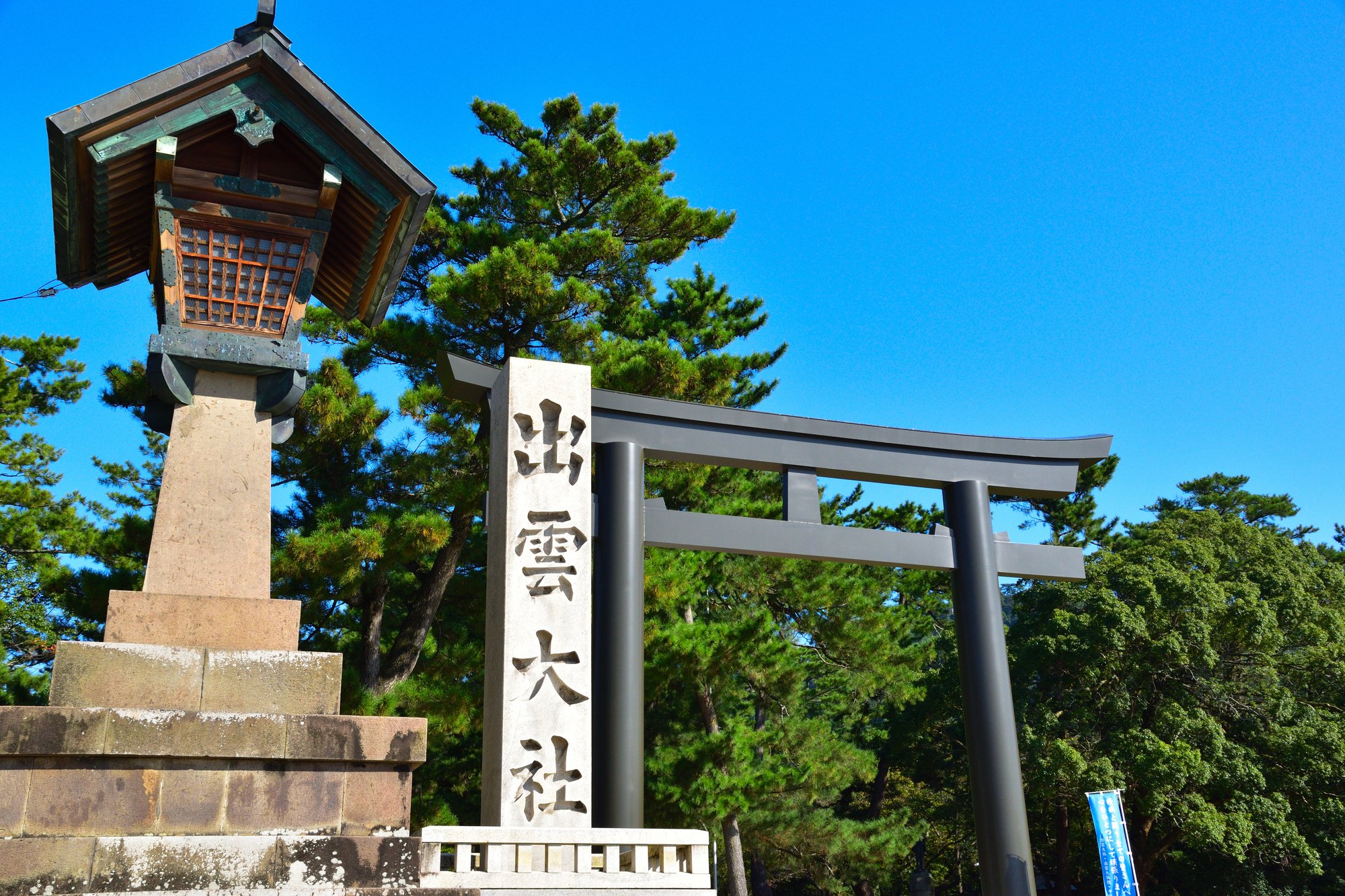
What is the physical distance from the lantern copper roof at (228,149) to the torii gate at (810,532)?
1.74m

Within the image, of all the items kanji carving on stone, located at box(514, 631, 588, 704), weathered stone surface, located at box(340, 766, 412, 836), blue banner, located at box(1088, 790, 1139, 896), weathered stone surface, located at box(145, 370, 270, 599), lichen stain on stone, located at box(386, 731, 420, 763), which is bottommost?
blue banner, located at box(1088, 790, 1139, 896)

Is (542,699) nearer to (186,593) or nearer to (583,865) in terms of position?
(583,865)

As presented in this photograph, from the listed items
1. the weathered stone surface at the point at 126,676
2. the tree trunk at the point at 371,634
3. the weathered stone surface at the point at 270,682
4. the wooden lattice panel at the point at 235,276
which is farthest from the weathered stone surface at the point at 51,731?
the tree trunk at the point at 371,634

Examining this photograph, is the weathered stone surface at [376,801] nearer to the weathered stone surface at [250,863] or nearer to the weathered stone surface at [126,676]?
the weathered stone surface at [250,863]

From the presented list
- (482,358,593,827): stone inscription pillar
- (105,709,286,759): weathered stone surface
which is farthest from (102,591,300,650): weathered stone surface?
(482,358,593,827): stone inscription pillar

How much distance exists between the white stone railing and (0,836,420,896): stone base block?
848 mm

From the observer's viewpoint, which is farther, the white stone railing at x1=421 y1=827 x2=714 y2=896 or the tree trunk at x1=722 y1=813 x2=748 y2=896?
the tree trunk at x1=722 y1=813 x2=748 y2=896

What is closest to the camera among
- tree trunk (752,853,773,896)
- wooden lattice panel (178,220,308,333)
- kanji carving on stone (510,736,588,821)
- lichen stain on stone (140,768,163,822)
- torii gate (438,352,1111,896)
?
lichen stain on stone (140,768,163,822)

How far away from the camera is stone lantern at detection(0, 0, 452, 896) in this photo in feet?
10.5

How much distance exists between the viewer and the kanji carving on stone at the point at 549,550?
18.8ft

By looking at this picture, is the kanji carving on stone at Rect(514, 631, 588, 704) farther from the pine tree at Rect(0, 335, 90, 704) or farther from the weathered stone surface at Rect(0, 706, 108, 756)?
the pine tree at Rect(0, 335, 90, 704)

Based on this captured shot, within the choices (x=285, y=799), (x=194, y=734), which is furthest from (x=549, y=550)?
(x=194, y=734)

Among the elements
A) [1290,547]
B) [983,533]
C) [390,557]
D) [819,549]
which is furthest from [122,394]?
[1290,547]

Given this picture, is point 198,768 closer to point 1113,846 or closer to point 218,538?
point 218,538
